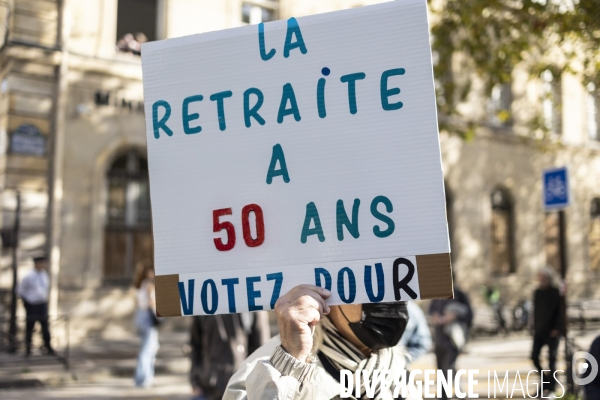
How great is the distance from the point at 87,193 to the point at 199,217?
12.8 meters

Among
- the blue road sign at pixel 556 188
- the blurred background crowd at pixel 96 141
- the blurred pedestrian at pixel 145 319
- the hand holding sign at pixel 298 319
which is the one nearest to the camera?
the hand holding sign at pixel 298 319

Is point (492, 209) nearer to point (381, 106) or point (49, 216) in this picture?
point (49, 216)

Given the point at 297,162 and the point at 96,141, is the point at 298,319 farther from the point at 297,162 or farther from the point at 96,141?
the point at 96,141

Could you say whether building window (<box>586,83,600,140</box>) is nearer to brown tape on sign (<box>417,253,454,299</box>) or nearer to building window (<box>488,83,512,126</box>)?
building window (<box>488,83,512,126</box>)

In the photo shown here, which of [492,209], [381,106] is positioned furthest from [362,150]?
→ [492,209]

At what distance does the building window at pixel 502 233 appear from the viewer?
21.5 m

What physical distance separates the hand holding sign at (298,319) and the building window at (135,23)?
1418 centimetres

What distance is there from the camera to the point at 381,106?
7.07 feet

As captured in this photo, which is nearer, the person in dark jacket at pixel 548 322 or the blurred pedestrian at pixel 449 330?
the blurred pedestrian at pixel 449 330

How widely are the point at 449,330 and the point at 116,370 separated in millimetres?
5716

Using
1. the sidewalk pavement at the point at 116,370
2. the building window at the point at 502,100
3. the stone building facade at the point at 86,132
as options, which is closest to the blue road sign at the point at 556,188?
the sidewalk pavement at the point at 116,370

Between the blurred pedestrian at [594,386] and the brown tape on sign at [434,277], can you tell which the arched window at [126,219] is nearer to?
the blurred pedestrian at [594,386]

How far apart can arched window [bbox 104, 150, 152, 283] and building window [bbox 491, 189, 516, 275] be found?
39.3 ft

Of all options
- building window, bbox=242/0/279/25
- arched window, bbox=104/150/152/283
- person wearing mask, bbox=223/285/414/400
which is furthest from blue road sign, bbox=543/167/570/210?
building window, bbox=242/0/279/25
